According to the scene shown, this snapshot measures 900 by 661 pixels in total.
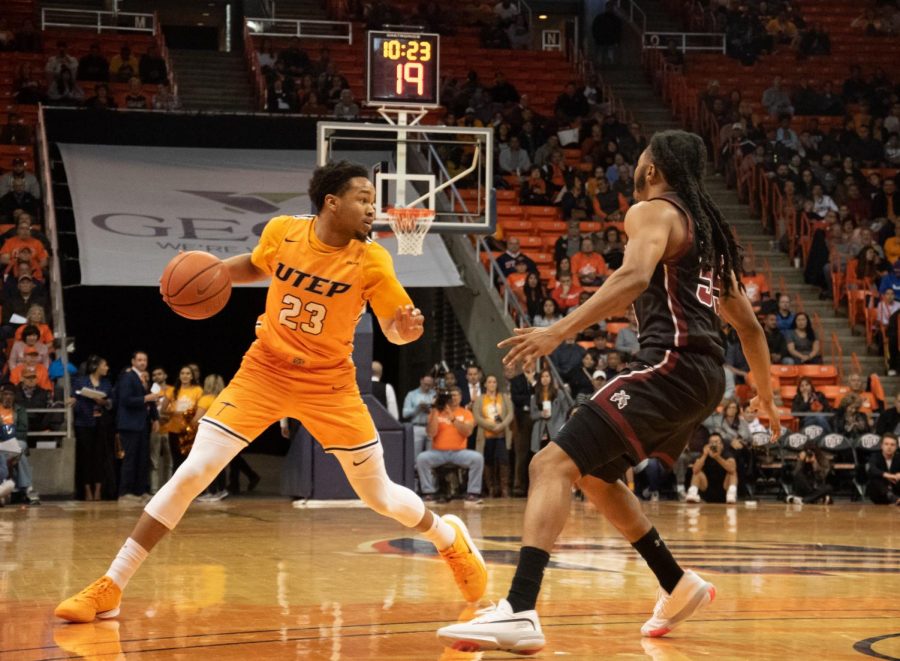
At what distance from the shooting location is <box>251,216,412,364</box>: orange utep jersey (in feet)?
20.8

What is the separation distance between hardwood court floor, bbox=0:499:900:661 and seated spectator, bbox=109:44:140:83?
39.3ft

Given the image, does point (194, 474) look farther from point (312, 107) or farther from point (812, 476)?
point (312, 107)

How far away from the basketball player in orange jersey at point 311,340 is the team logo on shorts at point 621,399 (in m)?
1.25

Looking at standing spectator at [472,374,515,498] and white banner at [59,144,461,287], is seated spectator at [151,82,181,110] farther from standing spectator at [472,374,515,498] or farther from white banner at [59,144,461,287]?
standing spectator at [472,374,515,498]

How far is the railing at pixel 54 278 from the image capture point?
645 inches

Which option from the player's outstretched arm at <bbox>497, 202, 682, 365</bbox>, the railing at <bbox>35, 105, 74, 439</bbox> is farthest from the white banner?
the player's outstretched arm at <bbox>497, 202, 682, 365</bbox>

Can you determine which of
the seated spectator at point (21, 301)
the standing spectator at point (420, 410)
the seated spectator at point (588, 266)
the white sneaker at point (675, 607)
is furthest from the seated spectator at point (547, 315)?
the white sneaker at point (675, 607)

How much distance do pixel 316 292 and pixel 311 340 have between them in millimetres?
225

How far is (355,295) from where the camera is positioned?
21.0 feet

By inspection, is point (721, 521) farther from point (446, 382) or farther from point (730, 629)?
point (730, 629)

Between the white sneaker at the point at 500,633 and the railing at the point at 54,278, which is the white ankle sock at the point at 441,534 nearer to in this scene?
the white sneaker at the point at 500,633

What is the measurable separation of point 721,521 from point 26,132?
13082 mm

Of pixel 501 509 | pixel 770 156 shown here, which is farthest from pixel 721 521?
pixel 770 156

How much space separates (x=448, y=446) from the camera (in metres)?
16.4
